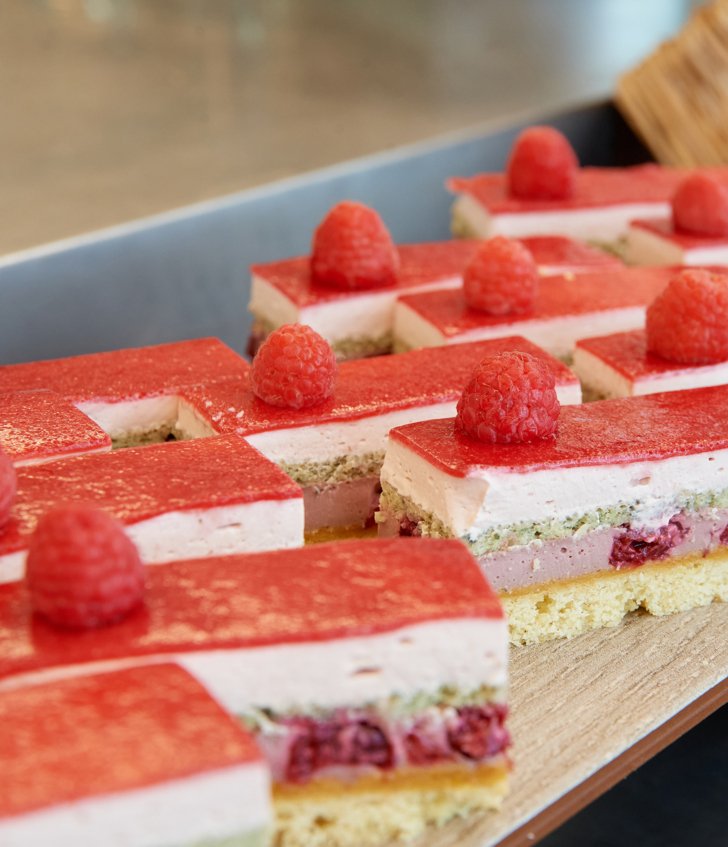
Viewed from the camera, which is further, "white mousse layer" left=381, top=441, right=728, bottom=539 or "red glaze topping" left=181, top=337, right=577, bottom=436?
"red glaze topping" left=181, top=337, right=577, bottom=436

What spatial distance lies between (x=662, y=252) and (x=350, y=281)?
100 centimetres

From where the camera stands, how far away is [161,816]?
144 centimetres

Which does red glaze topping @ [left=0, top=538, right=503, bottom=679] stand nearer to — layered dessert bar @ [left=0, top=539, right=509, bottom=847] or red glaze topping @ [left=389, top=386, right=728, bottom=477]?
layered dessert bar @ [left=0, top=539, right=509, bottom=847]

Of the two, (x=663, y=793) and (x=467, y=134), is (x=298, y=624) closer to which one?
(x=663, y=793)

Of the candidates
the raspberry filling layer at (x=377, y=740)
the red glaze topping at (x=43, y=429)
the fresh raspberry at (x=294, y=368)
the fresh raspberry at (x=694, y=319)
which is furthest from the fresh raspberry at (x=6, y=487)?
the fresh raspberry at (x=694, y=319)

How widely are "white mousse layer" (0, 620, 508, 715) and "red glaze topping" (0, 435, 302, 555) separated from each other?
1.25 ft

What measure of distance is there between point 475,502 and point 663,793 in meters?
0.65

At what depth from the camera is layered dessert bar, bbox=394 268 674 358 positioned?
292cm

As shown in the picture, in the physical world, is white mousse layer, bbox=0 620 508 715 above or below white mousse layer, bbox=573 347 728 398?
below

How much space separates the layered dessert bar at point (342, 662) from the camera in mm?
1661

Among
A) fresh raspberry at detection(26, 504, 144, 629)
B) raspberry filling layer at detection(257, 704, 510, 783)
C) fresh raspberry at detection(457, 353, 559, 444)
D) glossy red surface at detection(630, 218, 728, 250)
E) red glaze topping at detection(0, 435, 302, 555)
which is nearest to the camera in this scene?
fresh raspberry at detection(26, 504, 144, 629)

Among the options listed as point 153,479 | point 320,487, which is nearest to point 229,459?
point 153,479

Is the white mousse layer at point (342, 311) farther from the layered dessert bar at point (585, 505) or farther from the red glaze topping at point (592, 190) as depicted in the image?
the layered dessert bar at point (585, 505)

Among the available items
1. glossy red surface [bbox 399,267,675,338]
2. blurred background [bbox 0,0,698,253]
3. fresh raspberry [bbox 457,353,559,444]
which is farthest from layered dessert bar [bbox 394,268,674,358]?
blurred background [bbox 0,0,698,253]
